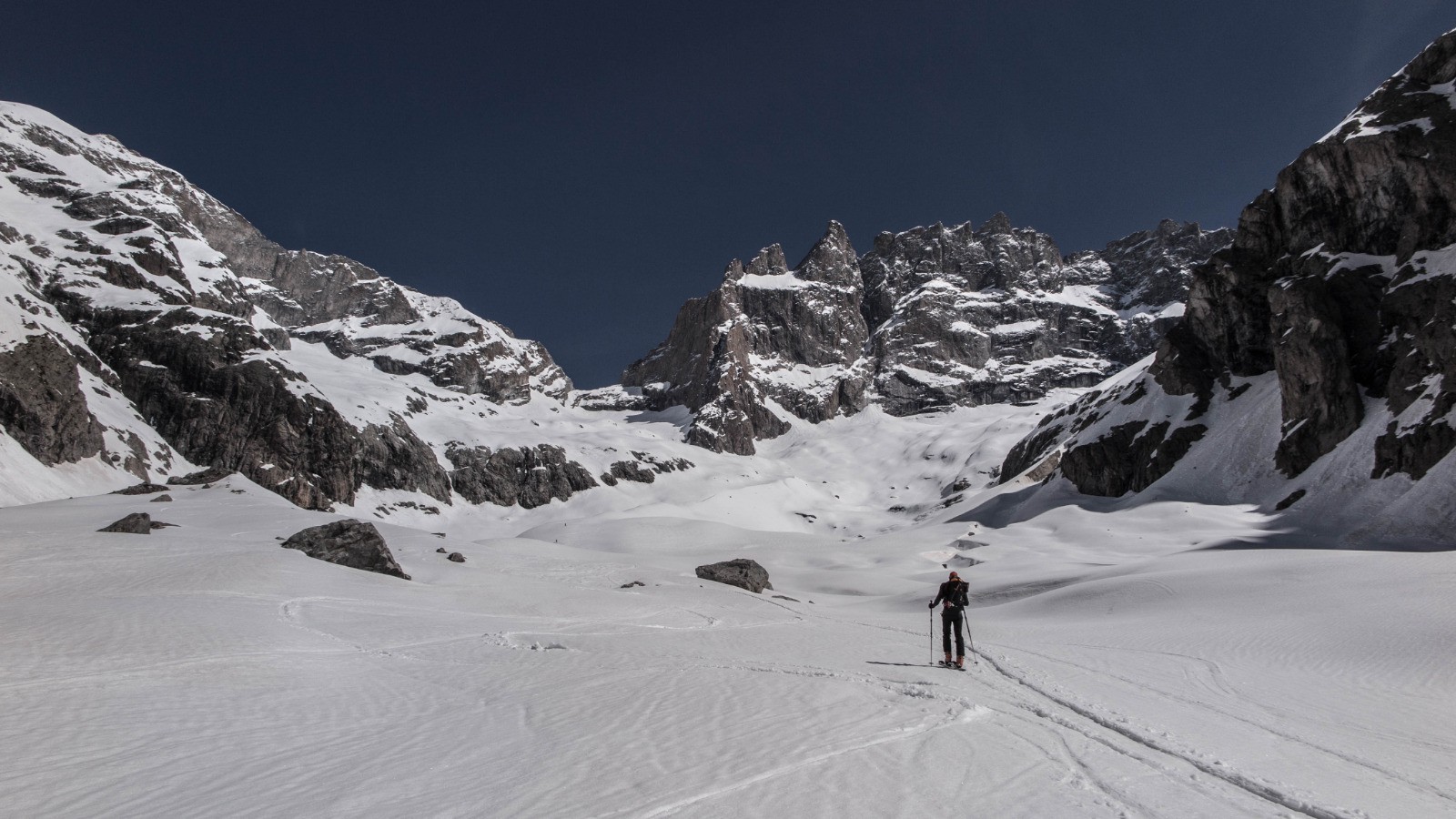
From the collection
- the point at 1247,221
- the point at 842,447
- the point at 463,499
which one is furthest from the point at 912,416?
the point at 1247,221

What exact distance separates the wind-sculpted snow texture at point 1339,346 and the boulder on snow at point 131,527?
169 feet

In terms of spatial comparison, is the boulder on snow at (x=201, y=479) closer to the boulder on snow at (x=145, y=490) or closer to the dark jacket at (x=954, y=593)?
the boulder on snow at (x=145, y=490)

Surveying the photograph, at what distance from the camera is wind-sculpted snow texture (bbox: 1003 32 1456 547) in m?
36.9

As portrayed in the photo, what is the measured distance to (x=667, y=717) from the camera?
7.12 m

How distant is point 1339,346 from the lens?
148ft

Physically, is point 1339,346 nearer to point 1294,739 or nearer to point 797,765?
point 1294,739

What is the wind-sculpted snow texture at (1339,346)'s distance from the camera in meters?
36.9

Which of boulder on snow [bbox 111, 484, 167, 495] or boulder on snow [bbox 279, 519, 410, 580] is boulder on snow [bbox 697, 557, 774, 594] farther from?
boulder on snow [bbox 111, 484, 167, 495]

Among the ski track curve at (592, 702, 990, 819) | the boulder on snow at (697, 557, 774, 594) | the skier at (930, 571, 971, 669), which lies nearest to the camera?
the ski track curve at (592, 702, 990, 819)

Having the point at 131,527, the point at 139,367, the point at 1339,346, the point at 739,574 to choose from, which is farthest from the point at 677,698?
the point at 139,367

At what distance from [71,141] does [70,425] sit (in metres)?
119

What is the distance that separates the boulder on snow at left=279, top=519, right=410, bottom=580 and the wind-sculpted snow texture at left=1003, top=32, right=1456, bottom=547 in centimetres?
4308

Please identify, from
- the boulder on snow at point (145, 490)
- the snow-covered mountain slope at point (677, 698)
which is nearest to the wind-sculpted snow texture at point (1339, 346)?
the snow-covered mountain slope at point (677, 698)

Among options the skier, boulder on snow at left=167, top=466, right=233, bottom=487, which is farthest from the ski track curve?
boulder on snow at left=167, top=466, right=233, bottom=487
